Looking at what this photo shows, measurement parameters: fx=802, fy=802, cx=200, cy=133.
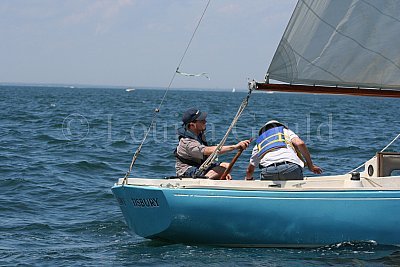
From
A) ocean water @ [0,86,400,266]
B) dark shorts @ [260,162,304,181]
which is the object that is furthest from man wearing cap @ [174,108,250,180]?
ocean water @ [0,86,400,266]

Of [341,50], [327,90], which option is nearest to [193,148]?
[327,90]

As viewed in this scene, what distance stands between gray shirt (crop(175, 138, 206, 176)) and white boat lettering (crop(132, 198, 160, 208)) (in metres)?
0.80

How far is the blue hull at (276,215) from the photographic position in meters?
8.37

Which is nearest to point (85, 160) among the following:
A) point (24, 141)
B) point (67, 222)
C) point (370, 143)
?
point (24, 141)

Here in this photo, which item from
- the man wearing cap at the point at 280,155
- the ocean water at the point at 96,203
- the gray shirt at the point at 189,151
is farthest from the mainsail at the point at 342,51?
the ocean water at the point at 96,203

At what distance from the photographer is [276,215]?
842cm

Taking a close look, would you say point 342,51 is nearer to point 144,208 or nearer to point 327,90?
point 327,90

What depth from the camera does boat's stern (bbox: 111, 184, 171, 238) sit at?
28.0 feet

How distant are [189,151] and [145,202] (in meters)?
0.93

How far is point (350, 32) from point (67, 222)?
446 cm

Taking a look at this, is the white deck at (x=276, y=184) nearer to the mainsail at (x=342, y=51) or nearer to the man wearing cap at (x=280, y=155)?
the man wearing cap at (x=280, y=155)

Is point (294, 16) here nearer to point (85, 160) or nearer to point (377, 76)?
point (377, 76)

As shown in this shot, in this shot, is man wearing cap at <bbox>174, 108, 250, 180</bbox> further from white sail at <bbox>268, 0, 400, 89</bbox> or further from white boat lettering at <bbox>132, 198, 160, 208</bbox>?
white sail at <bbox>268, 0, 400, 89</bbox>

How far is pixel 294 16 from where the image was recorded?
8672mm
